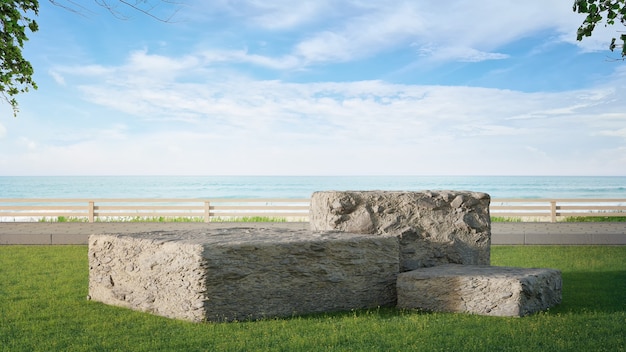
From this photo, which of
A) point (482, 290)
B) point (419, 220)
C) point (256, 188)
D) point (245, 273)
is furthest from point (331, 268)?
point (256, 188)

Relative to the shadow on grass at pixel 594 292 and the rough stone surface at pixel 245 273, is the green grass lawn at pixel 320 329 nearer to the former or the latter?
the shadow on grass at pixel 594 292

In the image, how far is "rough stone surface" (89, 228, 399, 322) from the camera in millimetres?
6043

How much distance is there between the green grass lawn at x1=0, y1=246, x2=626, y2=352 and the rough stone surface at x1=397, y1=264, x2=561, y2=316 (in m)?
0.18

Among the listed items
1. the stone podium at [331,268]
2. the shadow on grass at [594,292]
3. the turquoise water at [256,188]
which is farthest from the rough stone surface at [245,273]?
the turquoise water at [256,188]

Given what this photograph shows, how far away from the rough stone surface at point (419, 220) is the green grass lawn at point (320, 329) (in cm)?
117

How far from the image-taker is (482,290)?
21.0 feet

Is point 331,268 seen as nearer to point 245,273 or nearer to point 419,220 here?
point 245,273

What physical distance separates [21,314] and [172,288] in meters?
1.71

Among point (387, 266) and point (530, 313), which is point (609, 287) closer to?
point (530, 313)

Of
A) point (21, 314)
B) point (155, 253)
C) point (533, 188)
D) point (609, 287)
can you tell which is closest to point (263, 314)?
point (155, 253)

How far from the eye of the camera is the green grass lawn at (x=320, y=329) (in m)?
5.05

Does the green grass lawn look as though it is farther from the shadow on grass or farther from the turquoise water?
the turquoise water

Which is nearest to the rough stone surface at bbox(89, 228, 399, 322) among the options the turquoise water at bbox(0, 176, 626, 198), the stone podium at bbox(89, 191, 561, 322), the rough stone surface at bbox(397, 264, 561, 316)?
the stone podium at bbox(89, 191, 561, 322)

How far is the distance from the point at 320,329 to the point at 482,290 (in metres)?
1.90
